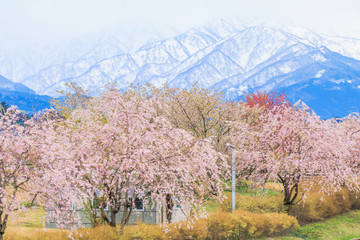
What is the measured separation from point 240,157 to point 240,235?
659 cm

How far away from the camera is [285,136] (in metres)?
26.0

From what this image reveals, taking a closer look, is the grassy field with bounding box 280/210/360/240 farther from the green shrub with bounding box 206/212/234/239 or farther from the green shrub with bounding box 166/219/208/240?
the green shrub with bounding box 166/219/208/240

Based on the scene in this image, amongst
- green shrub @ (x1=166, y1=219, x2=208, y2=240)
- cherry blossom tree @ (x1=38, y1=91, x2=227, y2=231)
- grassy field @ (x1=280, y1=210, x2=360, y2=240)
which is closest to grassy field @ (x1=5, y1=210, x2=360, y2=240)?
grassy field @ (x1=280, y1=210, x2=360, y2=240)

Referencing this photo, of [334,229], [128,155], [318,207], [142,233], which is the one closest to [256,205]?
[318,207]

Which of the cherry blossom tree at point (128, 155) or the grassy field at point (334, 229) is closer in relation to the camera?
the cherry blossom tree at point (128, 155)

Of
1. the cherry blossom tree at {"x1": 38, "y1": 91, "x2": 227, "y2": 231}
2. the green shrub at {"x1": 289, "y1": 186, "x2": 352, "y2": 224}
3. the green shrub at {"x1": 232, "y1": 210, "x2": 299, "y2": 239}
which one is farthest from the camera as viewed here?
the green shrub at {"x1": 289, "y1": 186, "x2": 352, "y2": 224}

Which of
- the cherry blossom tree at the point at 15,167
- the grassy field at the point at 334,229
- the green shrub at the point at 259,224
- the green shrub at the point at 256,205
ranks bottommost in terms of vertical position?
the grassy field at the point at 334,229

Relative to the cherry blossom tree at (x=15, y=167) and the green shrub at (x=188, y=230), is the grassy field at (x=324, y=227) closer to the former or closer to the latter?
the green shrub at (x=188, y=230)

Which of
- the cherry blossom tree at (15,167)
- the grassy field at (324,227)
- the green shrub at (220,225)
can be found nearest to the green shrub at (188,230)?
the green shrub at (220,225)

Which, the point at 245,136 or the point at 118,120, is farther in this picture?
the point at 245,136

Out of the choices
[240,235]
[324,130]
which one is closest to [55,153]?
[240,235]

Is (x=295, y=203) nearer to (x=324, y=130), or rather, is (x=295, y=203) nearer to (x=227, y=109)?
(x=324, y=130)

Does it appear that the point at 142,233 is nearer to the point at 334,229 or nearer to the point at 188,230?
the point at 188,230

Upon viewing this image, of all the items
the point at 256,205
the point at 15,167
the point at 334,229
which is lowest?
the point at 334,229
